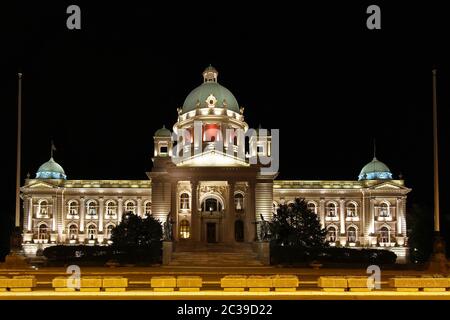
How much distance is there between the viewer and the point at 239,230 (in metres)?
80.9

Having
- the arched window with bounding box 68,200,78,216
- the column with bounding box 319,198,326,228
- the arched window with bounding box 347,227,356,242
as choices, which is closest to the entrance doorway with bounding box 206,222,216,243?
the column with bounding box 319,198,326,228

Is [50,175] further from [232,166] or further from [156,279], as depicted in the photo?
[156,279]

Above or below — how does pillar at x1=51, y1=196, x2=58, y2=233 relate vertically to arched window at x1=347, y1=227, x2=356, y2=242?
above

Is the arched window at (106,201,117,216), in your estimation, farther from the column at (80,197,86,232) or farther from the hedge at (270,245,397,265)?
the hedge at (270,245,397,265)

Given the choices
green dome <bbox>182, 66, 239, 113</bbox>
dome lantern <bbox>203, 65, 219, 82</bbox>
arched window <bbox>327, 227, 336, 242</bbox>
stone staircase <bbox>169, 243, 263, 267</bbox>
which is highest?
dome lantern <bbox>203, 65, 219, 82</bbox>

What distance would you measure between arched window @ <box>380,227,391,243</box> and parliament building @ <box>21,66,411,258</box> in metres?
0.14

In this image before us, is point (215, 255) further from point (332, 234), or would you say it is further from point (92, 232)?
point (92, 232)

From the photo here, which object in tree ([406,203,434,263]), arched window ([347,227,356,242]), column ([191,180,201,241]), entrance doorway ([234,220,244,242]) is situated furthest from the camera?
arched window ([347,227,356,242])

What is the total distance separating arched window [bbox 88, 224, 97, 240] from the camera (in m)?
88.4

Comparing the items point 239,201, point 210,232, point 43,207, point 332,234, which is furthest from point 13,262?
point 332,234

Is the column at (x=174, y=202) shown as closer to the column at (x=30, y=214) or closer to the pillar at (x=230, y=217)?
the pillar at (x=230, y=217)

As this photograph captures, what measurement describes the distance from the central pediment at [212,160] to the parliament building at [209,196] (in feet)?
9.53

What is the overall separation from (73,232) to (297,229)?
3551 cm

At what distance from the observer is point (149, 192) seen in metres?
89.2
